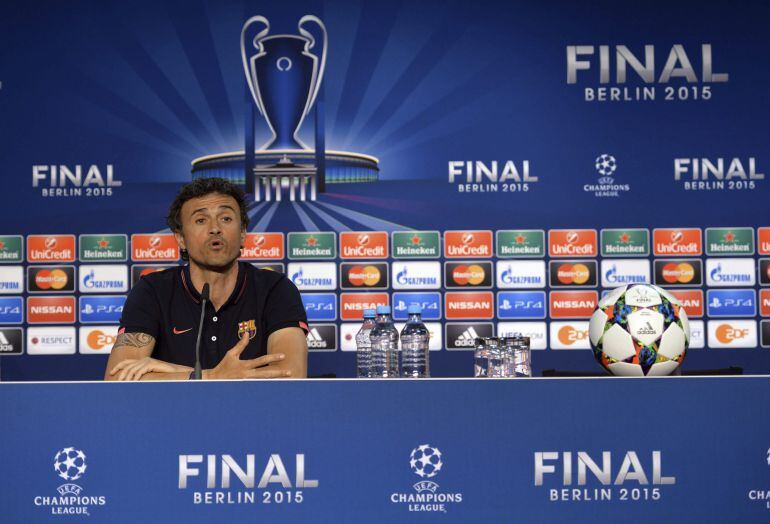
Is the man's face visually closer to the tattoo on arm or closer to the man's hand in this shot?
the tattoo on arm

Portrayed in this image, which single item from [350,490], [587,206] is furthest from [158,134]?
[350,490]

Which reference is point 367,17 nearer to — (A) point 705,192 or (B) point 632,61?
(B) point 632,61

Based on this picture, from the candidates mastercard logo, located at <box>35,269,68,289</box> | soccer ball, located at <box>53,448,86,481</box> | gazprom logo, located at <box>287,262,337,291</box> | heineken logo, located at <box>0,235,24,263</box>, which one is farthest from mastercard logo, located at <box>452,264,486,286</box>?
soccer ball, located at <box>53,448,86,481</box>

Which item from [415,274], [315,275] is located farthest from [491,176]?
[315,275]

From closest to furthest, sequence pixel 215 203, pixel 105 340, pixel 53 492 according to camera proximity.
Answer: pixel 53 492 → pixel 215 203 → pixel 105 340

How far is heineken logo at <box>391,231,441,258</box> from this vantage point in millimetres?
3766

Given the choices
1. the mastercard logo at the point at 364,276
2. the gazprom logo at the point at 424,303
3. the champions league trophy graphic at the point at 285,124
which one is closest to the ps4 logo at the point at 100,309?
the champions league trophy graphic at the point at 285,124

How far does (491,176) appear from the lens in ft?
12.4

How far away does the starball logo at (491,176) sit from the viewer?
3.78 metres

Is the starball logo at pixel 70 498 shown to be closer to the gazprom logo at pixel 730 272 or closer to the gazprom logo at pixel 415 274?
the gazprom logo at pixel 415 274

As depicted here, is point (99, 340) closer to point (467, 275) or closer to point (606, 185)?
point (467, 275)

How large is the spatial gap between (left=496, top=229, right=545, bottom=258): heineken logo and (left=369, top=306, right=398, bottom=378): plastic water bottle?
151cm

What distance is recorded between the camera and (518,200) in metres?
3.78

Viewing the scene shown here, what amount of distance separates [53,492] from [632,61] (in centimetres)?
329
